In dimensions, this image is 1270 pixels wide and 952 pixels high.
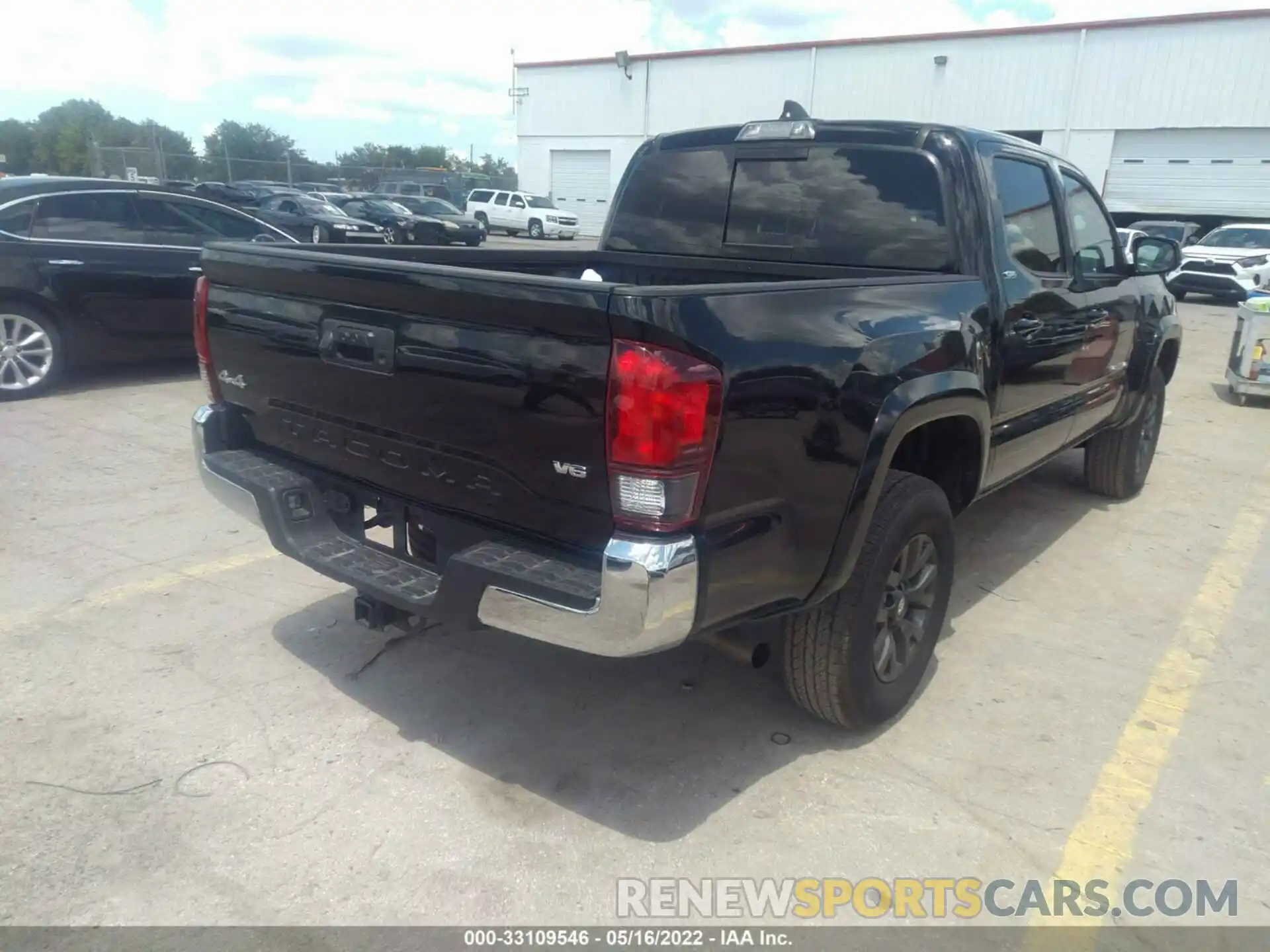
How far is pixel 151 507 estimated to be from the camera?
17.3ft

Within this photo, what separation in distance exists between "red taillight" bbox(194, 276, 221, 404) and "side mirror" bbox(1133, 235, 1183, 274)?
461cm

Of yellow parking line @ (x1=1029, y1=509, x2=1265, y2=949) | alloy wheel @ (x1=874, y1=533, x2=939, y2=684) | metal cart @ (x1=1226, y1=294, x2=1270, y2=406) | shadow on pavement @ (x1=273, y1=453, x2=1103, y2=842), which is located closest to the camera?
yellow parking line @ (x1=1029, y1=509, x2=1265, y2=949)

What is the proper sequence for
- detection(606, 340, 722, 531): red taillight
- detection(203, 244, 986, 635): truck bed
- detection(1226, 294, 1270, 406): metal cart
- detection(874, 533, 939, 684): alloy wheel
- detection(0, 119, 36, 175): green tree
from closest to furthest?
detection(606, 340, 722, 531): red taillight → detection(203, 244, 986, 635): truck bed → detection(874, 533, 939, 684): alloy wheel → detection(1226, 294, 1270, 406): metal cart → detection(0, 119, 36, 175): green tree

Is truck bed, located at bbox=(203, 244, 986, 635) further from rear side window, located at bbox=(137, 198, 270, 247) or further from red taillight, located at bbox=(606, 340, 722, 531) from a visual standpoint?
rear side window, located at bbox=(137, 198, 270, 247)

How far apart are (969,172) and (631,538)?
2184mm

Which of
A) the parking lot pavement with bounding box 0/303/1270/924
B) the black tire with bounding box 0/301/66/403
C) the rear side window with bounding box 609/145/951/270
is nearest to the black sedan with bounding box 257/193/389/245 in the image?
the black tire with bounding box 0/301/66/403

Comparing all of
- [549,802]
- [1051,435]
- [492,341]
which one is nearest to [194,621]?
[549,802]

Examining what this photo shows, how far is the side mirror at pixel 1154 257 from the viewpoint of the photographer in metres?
5.16

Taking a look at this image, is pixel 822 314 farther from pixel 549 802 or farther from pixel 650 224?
pixel 650 224

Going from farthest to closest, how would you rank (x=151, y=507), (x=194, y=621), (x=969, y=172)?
(x=151, y=507) → (x=194, y=621) → (x=969, y=172)

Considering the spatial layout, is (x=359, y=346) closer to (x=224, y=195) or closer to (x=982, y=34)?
(x=224, y=195)

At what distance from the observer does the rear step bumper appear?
2320mm

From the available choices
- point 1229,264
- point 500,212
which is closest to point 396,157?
point 500,212

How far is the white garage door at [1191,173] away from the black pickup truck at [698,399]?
29.8m
